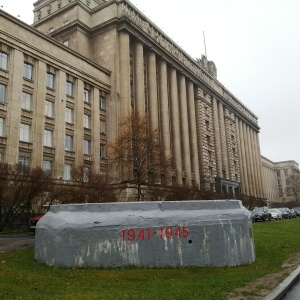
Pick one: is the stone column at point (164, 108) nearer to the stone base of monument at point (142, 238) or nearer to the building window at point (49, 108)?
the building window at point (49, 108)

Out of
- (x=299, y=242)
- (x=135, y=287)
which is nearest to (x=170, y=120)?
(x=299, y=242)

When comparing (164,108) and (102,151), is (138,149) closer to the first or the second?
(102,151)

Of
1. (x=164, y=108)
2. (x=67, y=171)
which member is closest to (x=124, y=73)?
(x=164, y=108)

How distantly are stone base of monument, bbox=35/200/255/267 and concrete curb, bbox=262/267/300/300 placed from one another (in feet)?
5.94

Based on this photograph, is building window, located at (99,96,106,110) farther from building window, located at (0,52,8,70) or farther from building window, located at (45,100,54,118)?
building window, located at (0,52,8,70)

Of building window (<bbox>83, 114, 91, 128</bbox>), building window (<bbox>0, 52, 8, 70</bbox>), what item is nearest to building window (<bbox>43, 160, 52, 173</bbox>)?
building window (<bbox>83, 114, 91, 128</bbox>)

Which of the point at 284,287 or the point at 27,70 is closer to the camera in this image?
the point at 284,287

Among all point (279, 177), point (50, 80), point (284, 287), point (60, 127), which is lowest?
point (284, 287)

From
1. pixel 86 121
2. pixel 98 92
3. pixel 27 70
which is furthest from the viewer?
pixel 98 92

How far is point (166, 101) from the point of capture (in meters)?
58.3

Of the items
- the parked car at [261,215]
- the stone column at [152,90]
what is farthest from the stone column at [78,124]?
the parked car at [261,215]

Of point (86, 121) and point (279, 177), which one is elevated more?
point (279, 177)

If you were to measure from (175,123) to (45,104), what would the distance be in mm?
25694

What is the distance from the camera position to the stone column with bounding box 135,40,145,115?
51.6m
